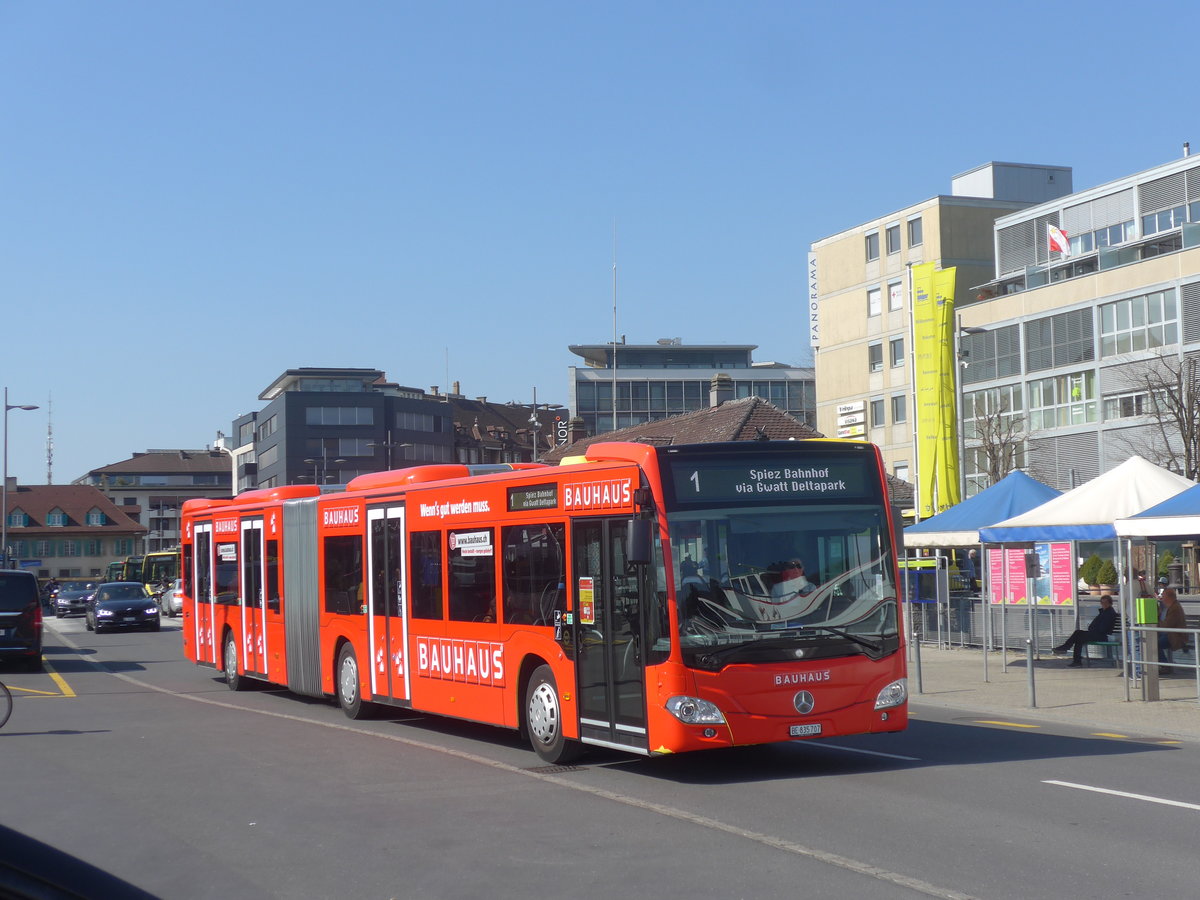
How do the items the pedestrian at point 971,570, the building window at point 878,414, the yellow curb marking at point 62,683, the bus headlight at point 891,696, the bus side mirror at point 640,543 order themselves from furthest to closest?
the building window at point 878,414 < the pedestrian at point 971,570 < the yellow curb marking at point 62,683 < the bus headlight at point 891,696 < the bus side mirror at point 640,543

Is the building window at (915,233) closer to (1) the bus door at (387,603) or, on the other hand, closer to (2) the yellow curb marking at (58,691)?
(2) the yellow curb marking at (58,691)

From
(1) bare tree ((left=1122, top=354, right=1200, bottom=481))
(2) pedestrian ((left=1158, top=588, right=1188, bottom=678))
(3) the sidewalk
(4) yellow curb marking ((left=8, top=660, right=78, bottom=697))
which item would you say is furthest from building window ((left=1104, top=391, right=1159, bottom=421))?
(4) yellow curb marking ((left=8, top=660, right=78, bottom=697))

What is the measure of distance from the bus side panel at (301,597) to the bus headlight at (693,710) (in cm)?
845

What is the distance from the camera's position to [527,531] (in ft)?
43.8

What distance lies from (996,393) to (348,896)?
63.5m

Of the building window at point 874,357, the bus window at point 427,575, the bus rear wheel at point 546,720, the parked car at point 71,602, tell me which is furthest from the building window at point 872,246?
the bus rear wheel at point 546,720

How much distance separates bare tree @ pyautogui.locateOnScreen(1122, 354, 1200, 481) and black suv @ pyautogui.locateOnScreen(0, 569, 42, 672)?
3660 cm

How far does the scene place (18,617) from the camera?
2664 centimetres

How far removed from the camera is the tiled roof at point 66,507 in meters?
134

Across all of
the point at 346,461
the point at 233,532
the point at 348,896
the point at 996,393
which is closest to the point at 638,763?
the point at 348,896

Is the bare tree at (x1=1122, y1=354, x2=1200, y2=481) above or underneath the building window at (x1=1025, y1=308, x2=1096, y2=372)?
underneath

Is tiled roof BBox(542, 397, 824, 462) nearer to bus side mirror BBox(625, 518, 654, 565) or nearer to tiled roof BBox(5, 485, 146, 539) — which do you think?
bus side mirror BBox(625, 518, 654, 565)

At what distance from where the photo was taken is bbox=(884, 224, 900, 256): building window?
250ft

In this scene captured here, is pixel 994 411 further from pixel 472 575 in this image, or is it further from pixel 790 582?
pixel 790 582
